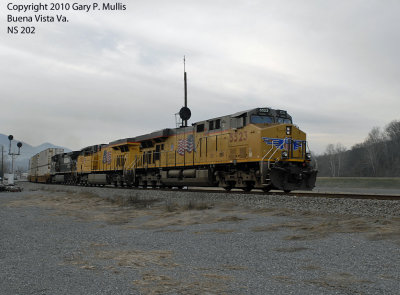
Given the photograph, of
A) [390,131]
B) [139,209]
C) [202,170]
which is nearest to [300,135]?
[202,170]

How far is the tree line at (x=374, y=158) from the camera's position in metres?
66.8

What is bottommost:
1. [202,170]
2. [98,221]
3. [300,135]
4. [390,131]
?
[98,221]

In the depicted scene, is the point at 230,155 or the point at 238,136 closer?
the point at 238,136

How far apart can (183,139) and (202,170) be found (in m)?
2.98

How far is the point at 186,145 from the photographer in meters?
19.7

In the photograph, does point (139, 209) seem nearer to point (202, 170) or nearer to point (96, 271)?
point (202, 170)

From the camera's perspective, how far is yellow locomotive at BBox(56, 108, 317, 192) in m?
14.6

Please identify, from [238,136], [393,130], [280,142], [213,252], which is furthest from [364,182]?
[393,130]

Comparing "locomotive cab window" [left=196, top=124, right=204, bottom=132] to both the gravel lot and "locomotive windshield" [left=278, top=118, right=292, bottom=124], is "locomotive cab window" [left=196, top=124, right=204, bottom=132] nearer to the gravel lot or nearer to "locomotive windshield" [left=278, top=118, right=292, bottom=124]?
"locomotive windshield" [left=278, top=118, right=292, bottom=124]

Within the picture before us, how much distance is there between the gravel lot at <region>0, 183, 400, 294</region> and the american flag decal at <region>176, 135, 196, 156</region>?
8.79 metres

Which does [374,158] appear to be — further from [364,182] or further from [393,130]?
[364,182]

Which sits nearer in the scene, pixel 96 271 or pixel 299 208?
pixel 96 271

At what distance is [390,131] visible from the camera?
76.2m

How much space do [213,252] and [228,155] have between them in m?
10.8
